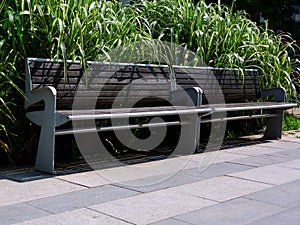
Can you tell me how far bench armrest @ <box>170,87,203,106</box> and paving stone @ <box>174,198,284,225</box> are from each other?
2102 millimetres

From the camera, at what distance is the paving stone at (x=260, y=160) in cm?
588

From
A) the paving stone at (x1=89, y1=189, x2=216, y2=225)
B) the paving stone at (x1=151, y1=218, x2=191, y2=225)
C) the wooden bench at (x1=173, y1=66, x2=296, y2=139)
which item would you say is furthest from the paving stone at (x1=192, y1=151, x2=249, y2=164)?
the paving stone at (x1=151, y1=218, x2=191, y2=225)

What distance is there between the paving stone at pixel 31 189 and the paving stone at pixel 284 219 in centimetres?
157

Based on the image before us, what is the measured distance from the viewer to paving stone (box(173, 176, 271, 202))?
174 inches

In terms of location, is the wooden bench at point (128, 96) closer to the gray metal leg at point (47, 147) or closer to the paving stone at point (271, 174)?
the gray metal leg at point (47, 147)

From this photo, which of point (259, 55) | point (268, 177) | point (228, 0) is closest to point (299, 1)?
point (228, 0)

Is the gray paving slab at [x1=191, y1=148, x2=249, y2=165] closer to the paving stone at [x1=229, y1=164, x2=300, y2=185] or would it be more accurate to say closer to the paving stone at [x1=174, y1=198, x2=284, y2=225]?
the paving stone at [x1=229, y1=164, x2=300, y2=185]

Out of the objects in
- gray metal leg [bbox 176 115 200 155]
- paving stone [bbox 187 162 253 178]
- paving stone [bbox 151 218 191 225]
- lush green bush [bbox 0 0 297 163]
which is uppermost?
lush green bush [bbox 0 0 297 163]

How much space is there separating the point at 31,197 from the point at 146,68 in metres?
2.59

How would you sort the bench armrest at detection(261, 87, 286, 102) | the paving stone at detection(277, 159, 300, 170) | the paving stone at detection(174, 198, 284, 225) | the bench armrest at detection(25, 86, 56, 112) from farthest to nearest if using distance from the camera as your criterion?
the bench armrest at detection(261, 87, 286, 102)
the paving stone at detection(277, 159, 300, 170)
the bench armrest at detection(25, 86, 56, 112)
the paving stone at detection(174, 198, 284, 225)

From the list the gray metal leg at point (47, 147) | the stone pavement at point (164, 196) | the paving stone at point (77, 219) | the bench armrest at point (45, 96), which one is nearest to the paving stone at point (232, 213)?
the stone pavement at point (164, 196)

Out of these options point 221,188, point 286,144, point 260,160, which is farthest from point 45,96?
point 286,144

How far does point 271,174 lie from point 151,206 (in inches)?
72.1

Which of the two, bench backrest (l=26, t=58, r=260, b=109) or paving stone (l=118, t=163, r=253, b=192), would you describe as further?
bench backrest (l=26, t=58, r=260, b=109)
